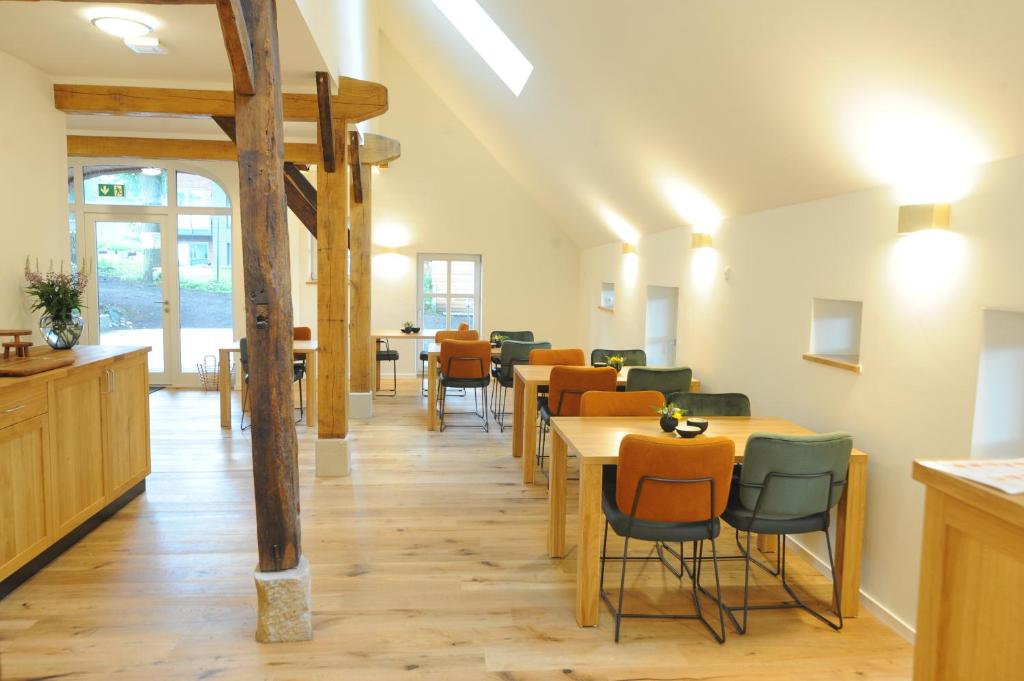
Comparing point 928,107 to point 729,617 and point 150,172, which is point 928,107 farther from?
point 150,172

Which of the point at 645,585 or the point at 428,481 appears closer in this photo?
the point at 645,585

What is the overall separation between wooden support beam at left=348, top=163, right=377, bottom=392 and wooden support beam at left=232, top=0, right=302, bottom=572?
450 centimetres

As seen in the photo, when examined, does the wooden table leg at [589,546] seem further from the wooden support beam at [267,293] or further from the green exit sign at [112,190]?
the green exit sign at [112,190]

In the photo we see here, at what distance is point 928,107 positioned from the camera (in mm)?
2715

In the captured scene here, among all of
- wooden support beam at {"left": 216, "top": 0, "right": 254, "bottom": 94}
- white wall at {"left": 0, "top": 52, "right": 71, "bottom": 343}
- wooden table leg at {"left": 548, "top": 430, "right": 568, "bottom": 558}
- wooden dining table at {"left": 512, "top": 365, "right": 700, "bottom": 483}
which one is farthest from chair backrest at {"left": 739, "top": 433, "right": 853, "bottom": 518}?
white wall at {"left": 0, "top": 52, "right": 71, "bottom": 343}

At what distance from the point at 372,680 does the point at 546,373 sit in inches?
125

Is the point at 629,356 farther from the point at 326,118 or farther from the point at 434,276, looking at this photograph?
the point at 434,276

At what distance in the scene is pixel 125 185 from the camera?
8.61 m

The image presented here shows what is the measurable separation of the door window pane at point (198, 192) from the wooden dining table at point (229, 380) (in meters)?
2.79

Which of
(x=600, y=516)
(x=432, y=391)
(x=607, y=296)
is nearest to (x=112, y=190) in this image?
(x=432, y=391)

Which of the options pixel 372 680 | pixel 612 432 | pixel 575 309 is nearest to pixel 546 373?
pixel 612 432

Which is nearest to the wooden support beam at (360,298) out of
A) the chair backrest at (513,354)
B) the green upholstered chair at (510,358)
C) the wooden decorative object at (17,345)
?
the green upholstered chair at (510,358)

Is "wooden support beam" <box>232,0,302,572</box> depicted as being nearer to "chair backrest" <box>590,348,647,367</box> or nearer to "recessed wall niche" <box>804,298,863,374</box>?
"recessed wall niche" <box>804,298,863,374</box>

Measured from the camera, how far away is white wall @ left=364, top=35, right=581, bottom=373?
10055 millimetres
